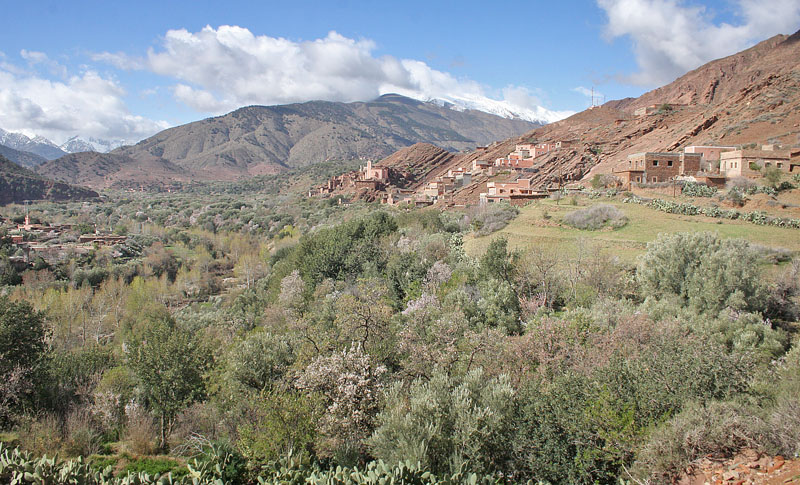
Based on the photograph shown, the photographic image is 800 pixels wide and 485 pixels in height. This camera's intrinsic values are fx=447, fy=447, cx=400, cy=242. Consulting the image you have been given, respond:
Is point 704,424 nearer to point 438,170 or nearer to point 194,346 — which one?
point 194,346

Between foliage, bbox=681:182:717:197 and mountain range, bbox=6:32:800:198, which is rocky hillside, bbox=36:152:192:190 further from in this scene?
foliage, bbox=681:182:717:197

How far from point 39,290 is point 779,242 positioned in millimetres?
44753

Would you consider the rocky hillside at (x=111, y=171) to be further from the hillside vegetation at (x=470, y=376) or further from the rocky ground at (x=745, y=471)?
the rocky ground at (x=745, y=471)

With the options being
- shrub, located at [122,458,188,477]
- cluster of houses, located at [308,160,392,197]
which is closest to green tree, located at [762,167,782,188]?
shrub, located at [122,458,188,477]

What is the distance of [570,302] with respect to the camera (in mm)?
15742

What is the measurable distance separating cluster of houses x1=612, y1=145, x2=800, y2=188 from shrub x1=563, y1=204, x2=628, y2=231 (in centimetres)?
760

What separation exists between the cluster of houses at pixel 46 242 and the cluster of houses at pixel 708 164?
5073cm

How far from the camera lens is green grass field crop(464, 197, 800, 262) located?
61.5ft

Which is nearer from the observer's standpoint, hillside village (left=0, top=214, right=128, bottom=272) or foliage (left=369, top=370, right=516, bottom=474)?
foliage (left=369, top=370, right=516, bottom=474)

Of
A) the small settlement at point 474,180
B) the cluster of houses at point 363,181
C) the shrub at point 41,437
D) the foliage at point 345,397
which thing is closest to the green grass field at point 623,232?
the small settlement at point 474,180

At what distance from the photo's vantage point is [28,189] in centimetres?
8831

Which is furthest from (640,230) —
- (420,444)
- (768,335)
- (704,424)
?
(420,444)

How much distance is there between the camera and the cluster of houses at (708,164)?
26.4m

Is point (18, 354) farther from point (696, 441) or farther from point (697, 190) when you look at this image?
point (697, 190)
